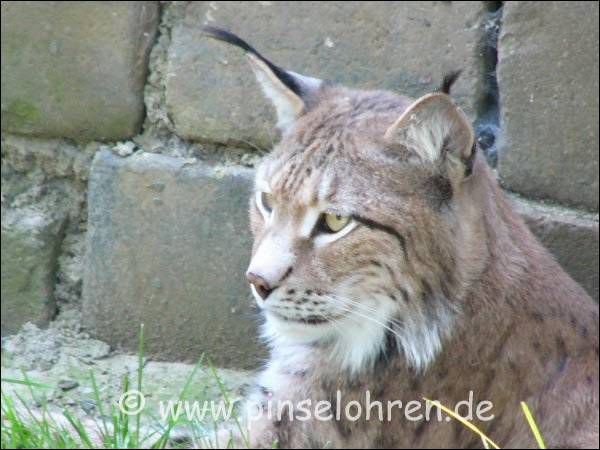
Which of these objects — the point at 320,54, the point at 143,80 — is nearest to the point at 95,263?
the point at 143,80

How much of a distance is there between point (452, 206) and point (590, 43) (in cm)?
122

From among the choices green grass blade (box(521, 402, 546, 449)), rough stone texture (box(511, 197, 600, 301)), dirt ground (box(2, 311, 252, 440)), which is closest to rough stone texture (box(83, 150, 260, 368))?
dirt ground (box(2, 311, 252, 440))

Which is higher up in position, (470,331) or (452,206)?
(452,206)

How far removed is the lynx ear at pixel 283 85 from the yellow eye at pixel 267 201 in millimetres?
308

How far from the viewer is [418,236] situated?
3453mm

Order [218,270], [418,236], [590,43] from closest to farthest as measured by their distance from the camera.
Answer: [418,236] → [590,43] → [218,270]

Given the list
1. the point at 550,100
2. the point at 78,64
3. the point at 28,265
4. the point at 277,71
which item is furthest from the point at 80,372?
the point at 550,100

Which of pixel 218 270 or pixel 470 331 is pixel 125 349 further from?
pixel 470 331

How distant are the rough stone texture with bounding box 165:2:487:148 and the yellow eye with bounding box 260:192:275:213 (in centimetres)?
90

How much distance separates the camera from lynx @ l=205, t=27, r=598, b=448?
3449 mm

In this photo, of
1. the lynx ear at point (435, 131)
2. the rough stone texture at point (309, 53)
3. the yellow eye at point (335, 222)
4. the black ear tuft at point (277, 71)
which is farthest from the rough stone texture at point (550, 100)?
the yellow eye at point (335, 222)

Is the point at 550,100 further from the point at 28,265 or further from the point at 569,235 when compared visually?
the point at 28,265

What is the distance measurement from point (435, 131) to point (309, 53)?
1.31 metres

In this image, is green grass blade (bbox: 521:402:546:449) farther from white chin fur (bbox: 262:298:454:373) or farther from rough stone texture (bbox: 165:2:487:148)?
rough stone texture (bbox: 165:2:487:148)
